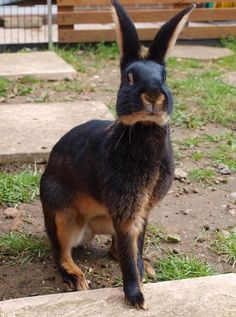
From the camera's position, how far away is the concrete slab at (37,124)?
172 inches

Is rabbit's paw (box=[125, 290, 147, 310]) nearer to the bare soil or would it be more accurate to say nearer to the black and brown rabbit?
the black and brown rabbit

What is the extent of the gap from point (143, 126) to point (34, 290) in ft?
3.62

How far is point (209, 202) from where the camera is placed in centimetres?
407

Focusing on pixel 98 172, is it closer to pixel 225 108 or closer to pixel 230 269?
pixel 230 269

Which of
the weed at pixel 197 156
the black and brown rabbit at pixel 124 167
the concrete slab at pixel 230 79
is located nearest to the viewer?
the black and brown rabbit at pixel 124 167

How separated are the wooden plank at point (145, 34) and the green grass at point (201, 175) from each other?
4.71 m

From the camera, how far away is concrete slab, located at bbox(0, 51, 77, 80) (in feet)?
21.9

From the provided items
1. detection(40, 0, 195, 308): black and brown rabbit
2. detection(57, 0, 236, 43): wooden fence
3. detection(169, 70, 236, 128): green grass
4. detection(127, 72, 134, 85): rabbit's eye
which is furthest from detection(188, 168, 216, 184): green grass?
detection(57, 0, 236, 43): wooden fence

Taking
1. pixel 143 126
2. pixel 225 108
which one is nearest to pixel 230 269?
pixel 143 126

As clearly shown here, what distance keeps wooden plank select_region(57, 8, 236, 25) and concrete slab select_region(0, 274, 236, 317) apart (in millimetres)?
6329

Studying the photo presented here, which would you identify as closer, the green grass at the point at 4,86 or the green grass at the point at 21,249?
the green grass at the point at 21,249

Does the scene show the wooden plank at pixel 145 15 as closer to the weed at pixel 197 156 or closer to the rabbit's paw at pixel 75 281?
the weed at pixel 197 156

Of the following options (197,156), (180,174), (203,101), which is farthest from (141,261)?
(203,101)

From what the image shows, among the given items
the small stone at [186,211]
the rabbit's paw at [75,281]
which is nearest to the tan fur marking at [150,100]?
the rabbit's paw at [75,281]
